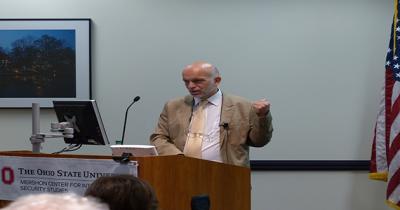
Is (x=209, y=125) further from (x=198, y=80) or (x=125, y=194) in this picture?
(x=125, y=194)

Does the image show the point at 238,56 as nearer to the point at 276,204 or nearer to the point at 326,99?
the point at 326,99

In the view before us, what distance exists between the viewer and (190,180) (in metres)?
2.58

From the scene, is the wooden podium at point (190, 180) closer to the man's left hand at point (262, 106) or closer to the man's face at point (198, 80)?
the man's left hand at point (262, 106)

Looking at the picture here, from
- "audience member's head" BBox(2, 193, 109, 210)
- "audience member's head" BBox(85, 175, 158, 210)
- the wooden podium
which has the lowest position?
the wooden podium

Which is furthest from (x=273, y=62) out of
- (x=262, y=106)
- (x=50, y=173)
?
(x=50, y=173)

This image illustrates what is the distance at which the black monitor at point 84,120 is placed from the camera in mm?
2895

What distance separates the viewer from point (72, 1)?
445 cm

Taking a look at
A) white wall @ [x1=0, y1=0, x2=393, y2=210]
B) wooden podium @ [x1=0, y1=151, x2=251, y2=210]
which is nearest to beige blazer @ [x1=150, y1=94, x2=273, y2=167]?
wooden podium @ [x1=0, y1=151, x2=251, y2=210]

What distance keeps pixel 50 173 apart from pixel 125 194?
1.06 m

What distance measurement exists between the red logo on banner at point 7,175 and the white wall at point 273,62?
1711mm

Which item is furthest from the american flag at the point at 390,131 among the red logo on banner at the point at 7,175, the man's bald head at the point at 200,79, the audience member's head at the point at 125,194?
the audience member's head at the point at 125,194

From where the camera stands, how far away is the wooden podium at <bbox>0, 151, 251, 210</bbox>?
2412 mm

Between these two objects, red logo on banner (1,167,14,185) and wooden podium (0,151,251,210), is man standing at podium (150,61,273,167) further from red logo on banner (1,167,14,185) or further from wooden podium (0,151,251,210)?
red logo on banner (1,167,14,185)

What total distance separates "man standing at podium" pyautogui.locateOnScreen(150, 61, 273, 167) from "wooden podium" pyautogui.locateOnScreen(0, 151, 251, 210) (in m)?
0.31
